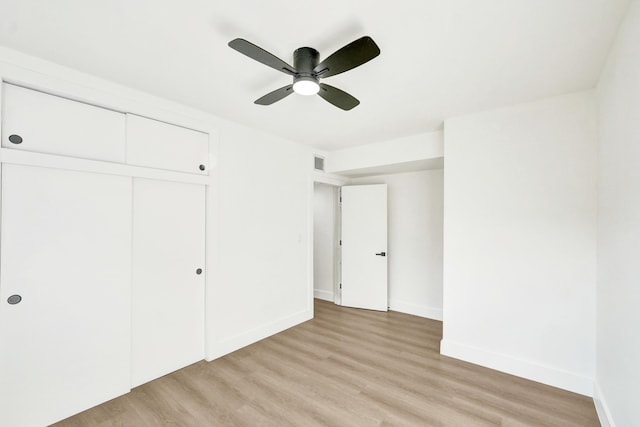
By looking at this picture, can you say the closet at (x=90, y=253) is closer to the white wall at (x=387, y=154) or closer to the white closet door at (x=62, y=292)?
the white closet door at (x=62, y=292)

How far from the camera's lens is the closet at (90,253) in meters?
1.85

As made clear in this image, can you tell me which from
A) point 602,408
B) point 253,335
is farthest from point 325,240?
point 602,408

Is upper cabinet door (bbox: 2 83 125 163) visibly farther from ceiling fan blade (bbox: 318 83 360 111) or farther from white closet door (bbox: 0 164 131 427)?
ceiling fan blade (bbox: 318 83 360 111)

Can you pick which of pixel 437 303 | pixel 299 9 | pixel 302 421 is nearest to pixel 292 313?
pixel 302 421

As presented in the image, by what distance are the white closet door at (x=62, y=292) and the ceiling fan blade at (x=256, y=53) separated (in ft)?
5.53

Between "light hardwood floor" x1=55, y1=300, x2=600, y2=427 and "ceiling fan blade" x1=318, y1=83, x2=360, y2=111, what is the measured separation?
2372 millimetres

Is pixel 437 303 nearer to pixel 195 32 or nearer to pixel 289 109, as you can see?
pixel 289 109

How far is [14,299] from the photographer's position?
1.83 metres

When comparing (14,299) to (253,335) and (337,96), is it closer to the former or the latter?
(253,335)

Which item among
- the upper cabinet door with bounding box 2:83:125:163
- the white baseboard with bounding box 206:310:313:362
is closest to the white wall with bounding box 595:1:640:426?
the white baseboard with bounding box 206:310:313:362

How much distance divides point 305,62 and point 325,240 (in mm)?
3800

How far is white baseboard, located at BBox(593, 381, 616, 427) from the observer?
1.85 metres

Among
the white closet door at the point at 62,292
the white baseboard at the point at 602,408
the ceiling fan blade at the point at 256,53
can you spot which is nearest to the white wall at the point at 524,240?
the white baseboard at the point at 602,408

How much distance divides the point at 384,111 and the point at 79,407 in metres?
3.68
